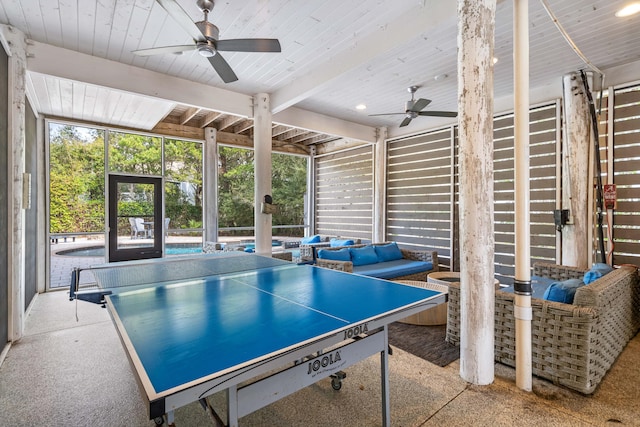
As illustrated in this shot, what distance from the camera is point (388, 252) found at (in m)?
5.52

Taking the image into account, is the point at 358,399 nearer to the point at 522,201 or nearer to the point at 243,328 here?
the point at 243,328

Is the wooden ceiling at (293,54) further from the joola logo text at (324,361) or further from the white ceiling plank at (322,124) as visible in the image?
the joola logo text at (324,361)

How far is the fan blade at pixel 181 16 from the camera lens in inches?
92.0

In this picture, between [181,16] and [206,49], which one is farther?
[206,49]

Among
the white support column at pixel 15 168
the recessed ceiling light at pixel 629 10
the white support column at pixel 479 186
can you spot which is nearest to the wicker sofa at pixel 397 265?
the white support column at pixel 479 186

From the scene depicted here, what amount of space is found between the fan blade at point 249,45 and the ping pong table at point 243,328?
2001mm

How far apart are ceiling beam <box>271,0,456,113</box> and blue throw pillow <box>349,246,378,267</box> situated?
99.6 inches

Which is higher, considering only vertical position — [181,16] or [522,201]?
[181,16]

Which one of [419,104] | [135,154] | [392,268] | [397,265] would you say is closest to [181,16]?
[419,104]

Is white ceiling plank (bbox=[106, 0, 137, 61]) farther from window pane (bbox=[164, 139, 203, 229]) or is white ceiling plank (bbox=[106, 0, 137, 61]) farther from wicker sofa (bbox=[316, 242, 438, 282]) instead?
wicker sofa (bbox=[316, 242, 438, 282])

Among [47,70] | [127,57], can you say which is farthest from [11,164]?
[127,57]

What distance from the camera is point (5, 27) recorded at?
3070 mm

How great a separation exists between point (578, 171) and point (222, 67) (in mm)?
4454

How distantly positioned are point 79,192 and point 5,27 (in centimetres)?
324
